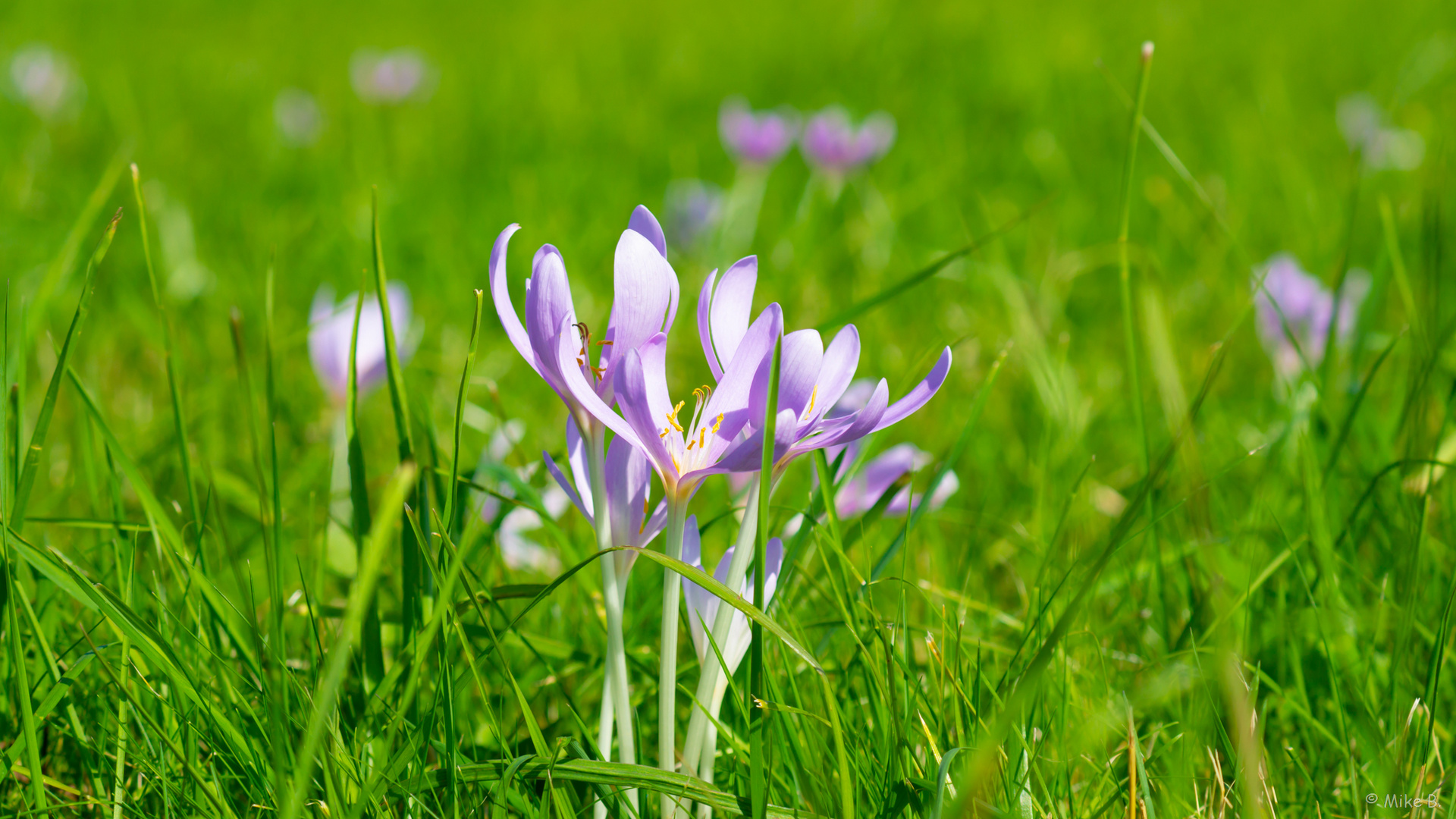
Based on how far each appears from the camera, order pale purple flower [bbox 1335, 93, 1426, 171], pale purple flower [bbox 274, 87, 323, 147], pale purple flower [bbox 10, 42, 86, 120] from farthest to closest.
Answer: pale purple flower [bbox 10, 42, 86, 120]
pale purple flower [bbox 274, 87, 323, 147]
pale purple flower [bbox 1335, 93, 1426, 171]

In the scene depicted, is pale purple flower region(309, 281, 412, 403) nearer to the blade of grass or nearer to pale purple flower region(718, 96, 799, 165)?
the blade of grass

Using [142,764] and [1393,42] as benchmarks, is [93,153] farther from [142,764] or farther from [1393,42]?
[1393,42]

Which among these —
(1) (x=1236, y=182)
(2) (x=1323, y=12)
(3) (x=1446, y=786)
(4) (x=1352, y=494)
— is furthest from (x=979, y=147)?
(2) (x=1323, y=12)

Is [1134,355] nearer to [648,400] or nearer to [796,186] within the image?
[648,400]

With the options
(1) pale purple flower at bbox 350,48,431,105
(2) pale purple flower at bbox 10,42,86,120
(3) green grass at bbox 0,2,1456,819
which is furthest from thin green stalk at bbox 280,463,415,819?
(2) pale purple flower at bbox 10,42,86,120

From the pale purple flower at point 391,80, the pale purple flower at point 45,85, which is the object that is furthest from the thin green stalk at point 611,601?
the pale purple flower at point 45,85

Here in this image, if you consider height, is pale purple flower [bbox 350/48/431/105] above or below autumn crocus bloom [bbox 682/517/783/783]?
above
